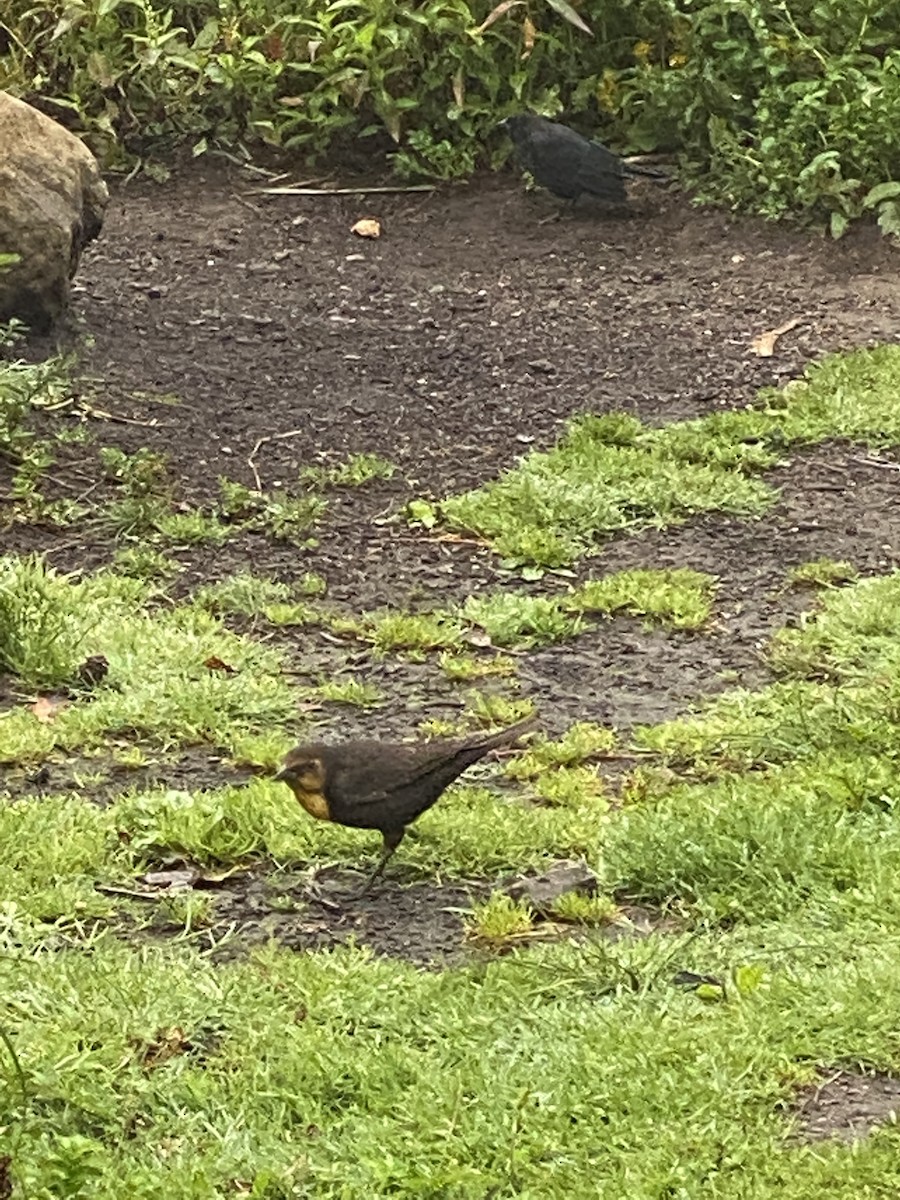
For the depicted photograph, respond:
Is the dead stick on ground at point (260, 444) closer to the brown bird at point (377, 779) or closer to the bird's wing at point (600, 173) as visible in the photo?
the brown bird at point (377, 779)

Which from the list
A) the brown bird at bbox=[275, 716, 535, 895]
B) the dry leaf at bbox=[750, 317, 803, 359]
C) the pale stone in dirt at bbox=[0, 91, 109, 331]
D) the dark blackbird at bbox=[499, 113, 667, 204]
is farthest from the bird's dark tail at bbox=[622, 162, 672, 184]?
the brown bird at bbox=[275, 716, 535, 895]

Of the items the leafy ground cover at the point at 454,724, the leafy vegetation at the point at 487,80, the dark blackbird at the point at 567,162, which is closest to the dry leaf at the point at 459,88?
the leafy vegetation at the point at 487,80

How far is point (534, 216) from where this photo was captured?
1146 cm

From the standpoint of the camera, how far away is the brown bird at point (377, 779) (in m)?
4.50

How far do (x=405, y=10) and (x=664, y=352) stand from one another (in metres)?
3.79

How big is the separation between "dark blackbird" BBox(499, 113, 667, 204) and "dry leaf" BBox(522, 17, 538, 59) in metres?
0.85

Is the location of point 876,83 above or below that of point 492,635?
above

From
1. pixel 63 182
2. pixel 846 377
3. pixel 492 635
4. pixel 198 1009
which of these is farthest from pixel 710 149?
pixel 198 1009

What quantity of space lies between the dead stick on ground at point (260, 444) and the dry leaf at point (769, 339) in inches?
96.2

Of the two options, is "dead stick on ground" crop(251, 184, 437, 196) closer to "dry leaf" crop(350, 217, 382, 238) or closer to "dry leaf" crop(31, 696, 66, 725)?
"dry leaf" crop(350, 217, 382, 238)

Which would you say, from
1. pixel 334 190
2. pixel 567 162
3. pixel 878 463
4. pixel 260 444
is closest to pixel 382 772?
pixel 260 444

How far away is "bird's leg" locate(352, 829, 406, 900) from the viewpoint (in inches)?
182

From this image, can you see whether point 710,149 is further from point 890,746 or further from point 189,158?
point 890,746

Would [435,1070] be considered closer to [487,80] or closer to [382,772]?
[382,772]
